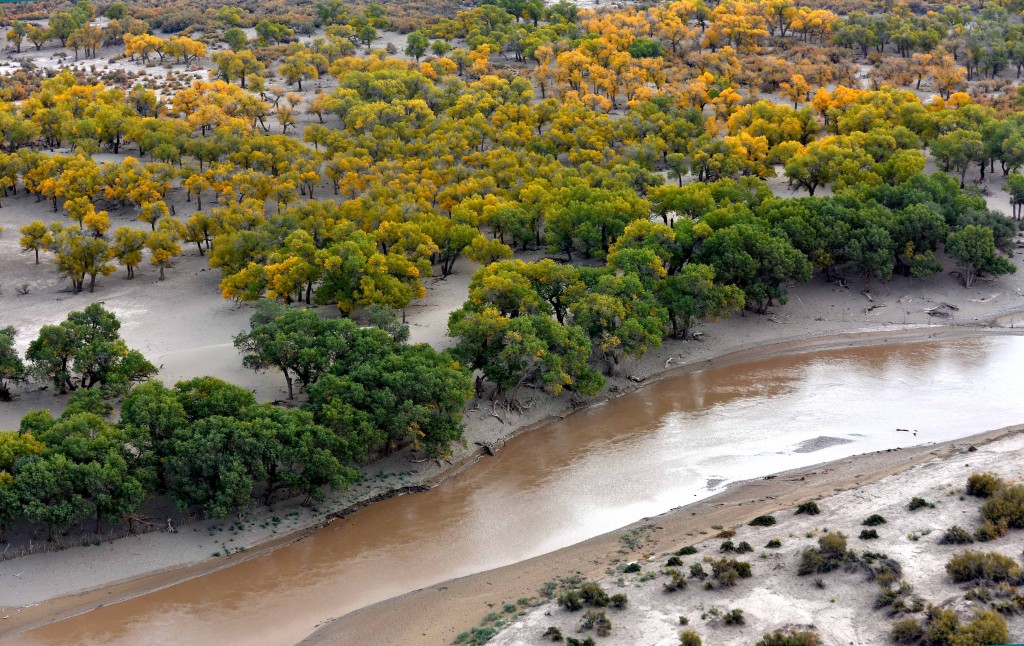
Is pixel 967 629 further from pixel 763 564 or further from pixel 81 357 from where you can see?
pixel 81 357

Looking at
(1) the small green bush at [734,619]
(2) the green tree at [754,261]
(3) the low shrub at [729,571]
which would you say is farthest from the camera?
(2) the green tree at [754,261]

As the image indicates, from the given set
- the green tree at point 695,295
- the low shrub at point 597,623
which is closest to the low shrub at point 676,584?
the low shrub at point 597,623

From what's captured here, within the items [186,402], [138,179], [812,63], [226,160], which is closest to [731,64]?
[812,63]

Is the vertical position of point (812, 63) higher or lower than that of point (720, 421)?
higher

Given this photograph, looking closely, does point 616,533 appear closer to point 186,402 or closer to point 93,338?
point 186,402

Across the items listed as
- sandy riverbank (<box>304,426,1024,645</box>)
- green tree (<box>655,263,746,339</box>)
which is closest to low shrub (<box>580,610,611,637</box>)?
sandy riverbank (<box>304,426,1024,645</box>)

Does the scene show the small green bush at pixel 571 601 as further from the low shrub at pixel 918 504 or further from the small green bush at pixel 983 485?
the small green bush at pixel 983 485
